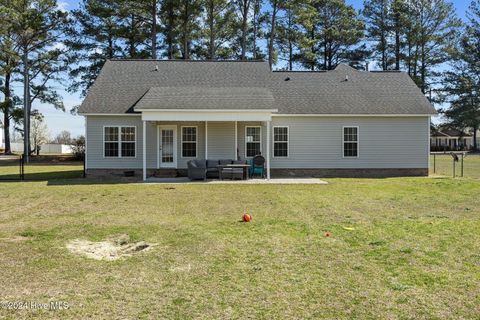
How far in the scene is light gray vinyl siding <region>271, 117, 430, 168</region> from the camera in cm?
1908

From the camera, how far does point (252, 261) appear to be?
5379 mm

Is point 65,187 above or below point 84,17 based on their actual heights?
below

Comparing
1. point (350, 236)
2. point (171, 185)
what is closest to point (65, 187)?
point (171, 185)

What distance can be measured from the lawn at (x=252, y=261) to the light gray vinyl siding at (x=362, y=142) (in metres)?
8.38

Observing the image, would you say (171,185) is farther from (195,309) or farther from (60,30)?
(60,30)

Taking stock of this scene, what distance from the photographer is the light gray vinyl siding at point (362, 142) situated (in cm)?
1908

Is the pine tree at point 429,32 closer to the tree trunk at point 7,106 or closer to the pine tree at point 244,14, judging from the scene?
the pine tree at point 244,14

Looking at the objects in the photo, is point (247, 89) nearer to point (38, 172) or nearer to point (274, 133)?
point (274, 133)

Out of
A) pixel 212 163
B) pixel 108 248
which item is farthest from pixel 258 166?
pixel 108 248

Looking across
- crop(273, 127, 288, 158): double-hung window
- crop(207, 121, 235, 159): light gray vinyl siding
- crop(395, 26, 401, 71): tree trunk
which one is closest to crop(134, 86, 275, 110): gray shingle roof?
crop(207, 121, 235, 159): light gray vinyl siding

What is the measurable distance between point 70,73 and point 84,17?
523 centimetres

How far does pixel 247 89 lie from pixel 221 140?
9.72 feet

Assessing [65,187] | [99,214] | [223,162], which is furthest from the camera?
[223,162]

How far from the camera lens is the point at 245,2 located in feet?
119
